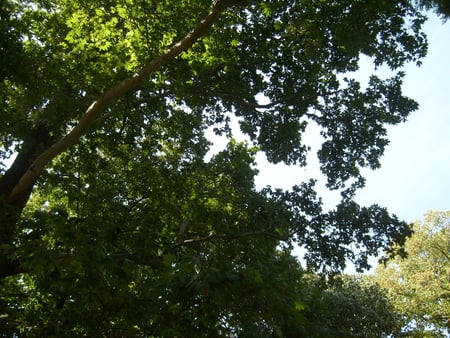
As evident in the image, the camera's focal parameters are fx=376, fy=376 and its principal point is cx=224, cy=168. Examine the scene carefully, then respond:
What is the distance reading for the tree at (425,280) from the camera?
16.9 meters

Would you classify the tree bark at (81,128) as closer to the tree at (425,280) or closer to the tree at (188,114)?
the tree at (188,114)

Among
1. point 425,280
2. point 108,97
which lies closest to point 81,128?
point 108,97

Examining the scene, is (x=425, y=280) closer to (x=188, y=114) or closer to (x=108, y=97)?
(x=188, y=114)

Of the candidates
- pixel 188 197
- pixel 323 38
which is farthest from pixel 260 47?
pixel 188 197

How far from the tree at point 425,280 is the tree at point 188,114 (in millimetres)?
10199

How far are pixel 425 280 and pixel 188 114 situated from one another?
57.4ft

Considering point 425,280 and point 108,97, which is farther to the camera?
point 425,280

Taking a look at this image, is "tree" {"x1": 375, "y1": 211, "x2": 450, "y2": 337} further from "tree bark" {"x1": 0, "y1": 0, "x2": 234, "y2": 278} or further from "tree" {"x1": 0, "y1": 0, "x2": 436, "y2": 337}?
"tree bark" {"x1": 0, "y1": 0, "x2": 234, "y2": 278}

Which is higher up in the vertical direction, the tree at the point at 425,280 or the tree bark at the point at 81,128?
the tree at the point at 425,280

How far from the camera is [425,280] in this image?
20.9 metres

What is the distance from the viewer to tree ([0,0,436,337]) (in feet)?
25.1

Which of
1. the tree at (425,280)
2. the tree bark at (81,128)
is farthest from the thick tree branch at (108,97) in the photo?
the tree at (425,280)

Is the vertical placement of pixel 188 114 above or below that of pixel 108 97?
above

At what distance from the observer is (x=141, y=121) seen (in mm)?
9953
